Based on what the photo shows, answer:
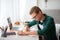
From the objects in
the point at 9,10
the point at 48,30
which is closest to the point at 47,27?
the point at 48,30

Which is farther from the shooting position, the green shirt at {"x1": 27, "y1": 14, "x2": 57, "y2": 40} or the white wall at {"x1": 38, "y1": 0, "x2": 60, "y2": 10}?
the white wall at {"x1": 38, "y1": 0, "x2": 60, "y2": 10}

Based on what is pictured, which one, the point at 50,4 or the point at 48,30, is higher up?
the point at 50,4

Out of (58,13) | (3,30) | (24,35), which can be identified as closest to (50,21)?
(24,35)

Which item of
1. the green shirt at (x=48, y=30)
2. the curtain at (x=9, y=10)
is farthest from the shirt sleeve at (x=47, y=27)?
the curtain at (x=9, y=10)

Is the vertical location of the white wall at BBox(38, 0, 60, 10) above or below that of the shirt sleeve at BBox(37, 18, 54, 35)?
above

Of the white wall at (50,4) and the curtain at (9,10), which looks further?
the white wall at (50,4)

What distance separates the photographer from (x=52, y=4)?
401cm

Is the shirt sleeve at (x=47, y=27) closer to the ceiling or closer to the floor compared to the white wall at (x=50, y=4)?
closer to the floor

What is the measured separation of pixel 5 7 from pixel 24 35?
76.3 inches

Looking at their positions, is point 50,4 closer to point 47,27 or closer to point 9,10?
point 9,10

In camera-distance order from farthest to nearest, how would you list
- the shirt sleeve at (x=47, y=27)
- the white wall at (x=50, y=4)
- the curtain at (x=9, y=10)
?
1. the white wall at (x=50, y=4)
2. the curtain at (x=9, y=10)
3. the shirt sleeve at (x=47, y=27)

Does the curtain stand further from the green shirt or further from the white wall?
the green shirt

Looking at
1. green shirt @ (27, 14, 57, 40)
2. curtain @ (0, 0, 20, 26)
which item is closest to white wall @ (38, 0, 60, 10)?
curtain @ (0, 0, 20, 26)

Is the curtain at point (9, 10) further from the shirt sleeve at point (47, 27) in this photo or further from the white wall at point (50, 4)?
the shirt sleeve at point (47, 27)
